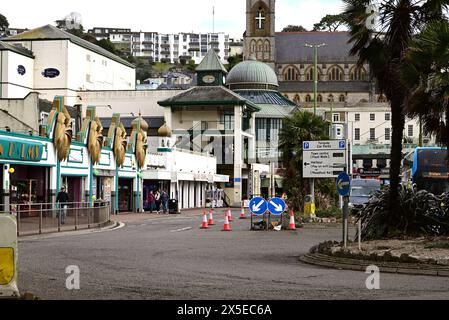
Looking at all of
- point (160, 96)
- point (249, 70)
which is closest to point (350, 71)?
point (249, 70)

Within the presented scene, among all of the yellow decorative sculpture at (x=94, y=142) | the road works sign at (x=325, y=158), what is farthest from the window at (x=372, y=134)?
the road works sign at (x=325, y=158)

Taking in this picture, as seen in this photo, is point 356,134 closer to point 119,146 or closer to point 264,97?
point 264,97

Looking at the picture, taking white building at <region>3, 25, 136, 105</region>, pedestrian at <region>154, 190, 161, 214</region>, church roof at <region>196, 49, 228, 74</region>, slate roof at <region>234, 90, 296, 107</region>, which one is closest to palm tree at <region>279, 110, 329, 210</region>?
pedestrian at <region>154, 190, 161, 214</region>

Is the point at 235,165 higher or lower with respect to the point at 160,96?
lower

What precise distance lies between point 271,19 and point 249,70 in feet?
119

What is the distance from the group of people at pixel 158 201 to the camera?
5435cm

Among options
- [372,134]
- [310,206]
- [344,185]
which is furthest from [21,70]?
[344,185]

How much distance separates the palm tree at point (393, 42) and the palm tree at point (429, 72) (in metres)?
0.45

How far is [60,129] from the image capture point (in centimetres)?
4244

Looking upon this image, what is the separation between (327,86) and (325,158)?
121790 millimetres

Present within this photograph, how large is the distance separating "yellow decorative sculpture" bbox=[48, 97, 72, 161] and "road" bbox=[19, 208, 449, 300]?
17330mm

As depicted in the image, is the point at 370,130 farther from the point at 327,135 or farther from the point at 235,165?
the point at 327,135
